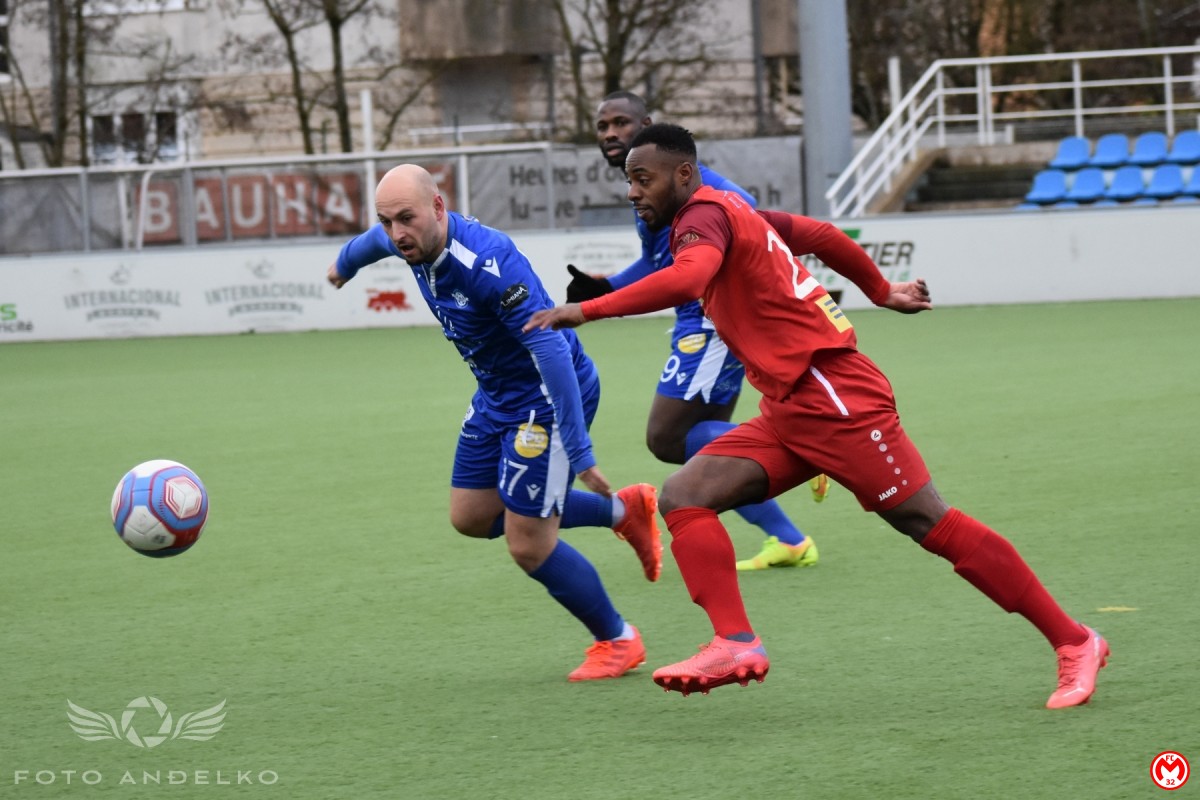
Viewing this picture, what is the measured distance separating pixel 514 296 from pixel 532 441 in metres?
0.51

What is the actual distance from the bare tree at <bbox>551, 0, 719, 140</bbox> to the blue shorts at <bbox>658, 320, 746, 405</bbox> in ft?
67.4

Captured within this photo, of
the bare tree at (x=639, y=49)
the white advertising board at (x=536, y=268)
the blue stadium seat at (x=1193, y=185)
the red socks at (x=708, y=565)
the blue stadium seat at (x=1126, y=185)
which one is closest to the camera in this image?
the red socks at (x=708, y=565)

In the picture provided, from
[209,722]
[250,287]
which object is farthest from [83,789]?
[250,287]

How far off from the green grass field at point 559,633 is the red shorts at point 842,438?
643 mm

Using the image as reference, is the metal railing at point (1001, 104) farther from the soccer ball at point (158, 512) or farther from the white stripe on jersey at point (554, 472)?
the white stripe on jersey at point (554, 472)

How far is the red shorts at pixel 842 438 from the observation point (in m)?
4.62

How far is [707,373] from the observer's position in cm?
698

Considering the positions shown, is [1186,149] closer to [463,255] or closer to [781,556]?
[781,556]

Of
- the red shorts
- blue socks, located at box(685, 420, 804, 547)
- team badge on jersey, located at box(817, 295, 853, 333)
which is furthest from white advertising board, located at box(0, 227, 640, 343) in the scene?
the red shorts

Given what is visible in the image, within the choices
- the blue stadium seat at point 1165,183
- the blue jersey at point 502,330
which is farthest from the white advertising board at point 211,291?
→ the blue jersey at point 502,330

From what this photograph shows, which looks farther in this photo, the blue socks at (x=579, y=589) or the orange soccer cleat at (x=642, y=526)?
the orange soccer cleat at (x=642, y=526)

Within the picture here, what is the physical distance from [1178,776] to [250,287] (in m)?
17.9

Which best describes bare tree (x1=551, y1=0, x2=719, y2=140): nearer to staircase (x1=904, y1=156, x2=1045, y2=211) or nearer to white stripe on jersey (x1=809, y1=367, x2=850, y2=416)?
staircase (x1=904, y1=156, x2=1045, y2=211)

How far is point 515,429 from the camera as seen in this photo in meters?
5.31
